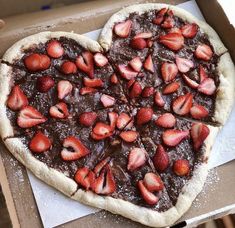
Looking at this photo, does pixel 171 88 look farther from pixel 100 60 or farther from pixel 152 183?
pixel 152 183

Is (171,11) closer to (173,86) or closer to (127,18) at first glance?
(127,18)

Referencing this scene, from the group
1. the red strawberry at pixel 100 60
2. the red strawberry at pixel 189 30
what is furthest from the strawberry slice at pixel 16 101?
the red strawberry at pixel 189 30

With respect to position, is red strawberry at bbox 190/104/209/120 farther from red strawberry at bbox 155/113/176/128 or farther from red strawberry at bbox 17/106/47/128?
red strawberry at bbox 17/106/47/128

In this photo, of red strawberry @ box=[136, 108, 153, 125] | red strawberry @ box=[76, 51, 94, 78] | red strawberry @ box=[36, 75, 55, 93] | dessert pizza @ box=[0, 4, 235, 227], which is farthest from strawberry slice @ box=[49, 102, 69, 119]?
red strawberry @ box=[136, 108, 153, 125]

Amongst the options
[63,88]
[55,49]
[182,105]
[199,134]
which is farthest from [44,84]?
[199,134]

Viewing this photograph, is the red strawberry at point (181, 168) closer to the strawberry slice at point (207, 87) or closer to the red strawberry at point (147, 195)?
the red strawberry at point (147, 195)

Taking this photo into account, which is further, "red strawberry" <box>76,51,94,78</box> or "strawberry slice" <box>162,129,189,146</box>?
"red strawberry" <box>76,51,94,78</box>
